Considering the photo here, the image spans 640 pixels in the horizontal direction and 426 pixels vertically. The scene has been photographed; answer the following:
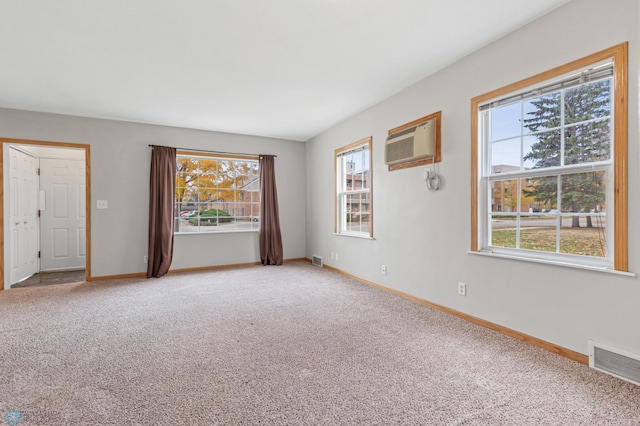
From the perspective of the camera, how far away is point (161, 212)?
4.94 meters

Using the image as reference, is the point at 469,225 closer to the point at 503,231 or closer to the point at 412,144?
the point at 503,231

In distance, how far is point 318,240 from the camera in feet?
19.0

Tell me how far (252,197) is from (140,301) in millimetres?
2778

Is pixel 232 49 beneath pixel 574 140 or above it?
above

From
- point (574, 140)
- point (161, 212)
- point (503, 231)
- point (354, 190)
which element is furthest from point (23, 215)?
point (574, 140)

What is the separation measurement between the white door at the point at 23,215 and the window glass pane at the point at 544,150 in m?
6.29

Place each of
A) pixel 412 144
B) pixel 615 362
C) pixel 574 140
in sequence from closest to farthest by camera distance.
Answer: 1. pixel 615 362
2. pixel 574 140
3. pixel 412 144

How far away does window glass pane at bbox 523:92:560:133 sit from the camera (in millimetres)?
2324

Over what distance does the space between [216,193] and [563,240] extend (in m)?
4.98

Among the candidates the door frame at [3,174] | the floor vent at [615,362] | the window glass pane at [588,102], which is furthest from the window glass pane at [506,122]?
the door frame at [3,174]

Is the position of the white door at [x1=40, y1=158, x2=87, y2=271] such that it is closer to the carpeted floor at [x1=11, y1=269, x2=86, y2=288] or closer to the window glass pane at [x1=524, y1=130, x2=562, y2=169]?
the carpeted floor at [x1=11, y1=269, x2=86, y2=288]

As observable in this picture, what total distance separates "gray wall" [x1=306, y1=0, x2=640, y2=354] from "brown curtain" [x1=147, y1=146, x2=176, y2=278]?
2878 millimetres

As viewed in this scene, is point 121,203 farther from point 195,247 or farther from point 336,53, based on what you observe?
point 336,53

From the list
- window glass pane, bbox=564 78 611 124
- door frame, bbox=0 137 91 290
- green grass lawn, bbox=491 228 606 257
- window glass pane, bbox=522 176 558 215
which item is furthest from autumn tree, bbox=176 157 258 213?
window glass pane, bbox=564 78 611 124
